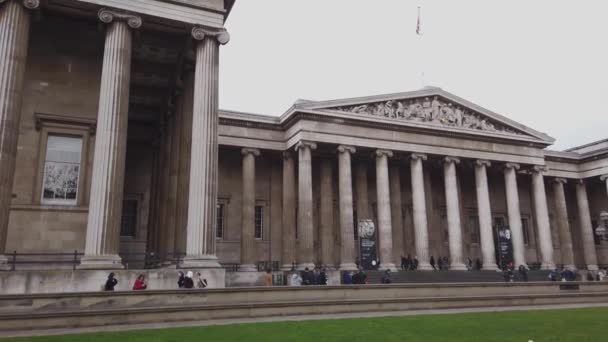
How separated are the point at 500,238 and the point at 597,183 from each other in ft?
67.4

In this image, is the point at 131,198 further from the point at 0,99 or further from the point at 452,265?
the point at 452,265

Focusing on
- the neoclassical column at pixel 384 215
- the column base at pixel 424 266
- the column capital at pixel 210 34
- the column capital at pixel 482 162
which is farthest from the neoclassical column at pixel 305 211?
the column capital at pixel 482 162

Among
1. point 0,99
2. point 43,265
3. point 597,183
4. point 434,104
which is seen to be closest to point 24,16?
point 0,99

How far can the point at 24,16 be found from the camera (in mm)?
18656

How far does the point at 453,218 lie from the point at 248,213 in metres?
16.2

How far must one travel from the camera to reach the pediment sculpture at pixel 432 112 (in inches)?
1464

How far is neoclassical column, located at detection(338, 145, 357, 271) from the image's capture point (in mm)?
33906

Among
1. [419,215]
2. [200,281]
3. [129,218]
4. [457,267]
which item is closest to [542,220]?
[457,267]

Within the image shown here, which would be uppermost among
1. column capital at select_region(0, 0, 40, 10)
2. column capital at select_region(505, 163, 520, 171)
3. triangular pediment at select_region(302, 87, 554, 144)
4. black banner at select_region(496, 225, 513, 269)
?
triangular pediment at select_region(302, 87, 554, 144)

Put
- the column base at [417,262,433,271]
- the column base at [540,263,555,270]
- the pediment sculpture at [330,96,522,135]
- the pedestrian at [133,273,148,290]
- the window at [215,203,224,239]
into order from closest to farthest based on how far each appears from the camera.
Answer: the pedestrian at [133,273,148,290] < the column base at [417,262,433,271] < the window at [215,203,224,239] < the pediment sculpture at [330,96,522,135] < the column base at [540,263,555,270]

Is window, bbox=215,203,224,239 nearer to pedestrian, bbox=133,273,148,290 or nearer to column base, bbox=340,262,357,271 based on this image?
column base, bbox=340,262,357,271

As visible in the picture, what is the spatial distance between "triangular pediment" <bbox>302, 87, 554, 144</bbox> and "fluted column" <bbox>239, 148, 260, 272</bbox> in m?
5.63

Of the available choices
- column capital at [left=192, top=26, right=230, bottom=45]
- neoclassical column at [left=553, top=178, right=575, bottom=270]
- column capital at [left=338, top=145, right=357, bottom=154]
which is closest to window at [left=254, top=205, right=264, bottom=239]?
column capital at [left=338, top=145, right=357, bottom=154]

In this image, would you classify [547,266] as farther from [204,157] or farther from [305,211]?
[204,157]
